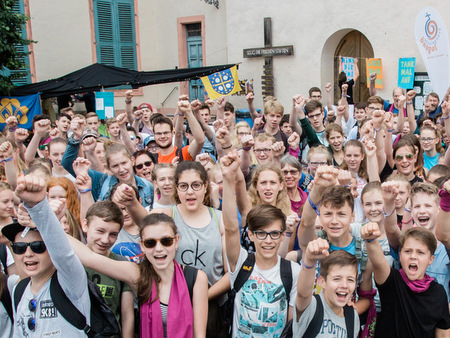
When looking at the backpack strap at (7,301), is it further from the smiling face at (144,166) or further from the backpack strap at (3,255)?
the smiling face at (144,166)

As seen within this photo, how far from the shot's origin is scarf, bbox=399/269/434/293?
2726 mm

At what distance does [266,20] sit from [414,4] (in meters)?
3.64

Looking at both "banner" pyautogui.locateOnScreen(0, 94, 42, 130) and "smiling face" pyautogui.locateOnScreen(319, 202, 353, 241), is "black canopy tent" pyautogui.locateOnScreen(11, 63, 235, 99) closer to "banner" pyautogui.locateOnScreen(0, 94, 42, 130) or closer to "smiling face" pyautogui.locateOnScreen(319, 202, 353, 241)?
"banner" pyautogui.locateOnScreen(0, 94, 42, 130)

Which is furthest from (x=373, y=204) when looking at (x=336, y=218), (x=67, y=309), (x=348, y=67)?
(x=348, y=67)

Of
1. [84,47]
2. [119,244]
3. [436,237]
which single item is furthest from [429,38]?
[84,47]

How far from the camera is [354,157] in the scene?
4.59 m

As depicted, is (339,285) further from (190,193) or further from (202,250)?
(190,193)

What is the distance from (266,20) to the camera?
39.7 feet

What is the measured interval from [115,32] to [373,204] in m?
12.2

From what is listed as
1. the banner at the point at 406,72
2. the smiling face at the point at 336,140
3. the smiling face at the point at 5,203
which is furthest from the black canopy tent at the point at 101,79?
the smiling face at the point at 5,203

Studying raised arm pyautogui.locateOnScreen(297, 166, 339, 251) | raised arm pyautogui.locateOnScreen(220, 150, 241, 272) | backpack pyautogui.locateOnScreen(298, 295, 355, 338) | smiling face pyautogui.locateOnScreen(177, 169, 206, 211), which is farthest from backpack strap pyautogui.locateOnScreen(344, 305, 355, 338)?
smiling face pyautogui.locateOnScreen(177, 169, 206, 211)

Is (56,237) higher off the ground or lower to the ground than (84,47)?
lower

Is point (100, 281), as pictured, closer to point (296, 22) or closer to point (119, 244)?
point (119, 244)

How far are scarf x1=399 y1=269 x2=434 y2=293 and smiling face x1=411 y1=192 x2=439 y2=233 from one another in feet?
1.97
